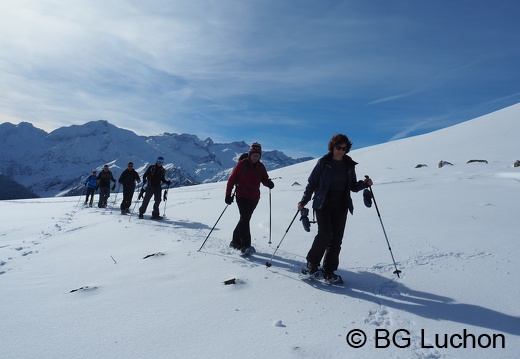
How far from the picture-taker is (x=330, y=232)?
15.6 ft

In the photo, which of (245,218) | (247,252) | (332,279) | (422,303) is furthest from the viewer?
(245,218)

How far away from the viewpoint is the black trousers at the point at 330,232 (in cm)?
475

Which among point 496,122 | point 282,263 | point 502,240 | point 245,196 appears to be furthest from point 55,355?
point 496,122

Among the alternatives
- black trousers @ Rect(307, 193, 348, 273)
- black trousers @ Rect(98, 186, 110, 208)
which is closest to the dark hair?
black trousers @ Rect(307, 193, 348, 273)

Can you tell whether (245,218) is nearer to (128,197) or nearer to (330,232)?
(330,232)

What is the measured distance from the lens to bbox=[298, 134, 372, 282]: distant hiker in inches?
187

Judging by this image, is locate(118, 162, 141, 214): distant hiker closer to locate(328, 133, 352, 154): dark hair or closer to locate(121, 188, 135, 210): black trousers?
locate(121, 188, 135, 210): black trousers

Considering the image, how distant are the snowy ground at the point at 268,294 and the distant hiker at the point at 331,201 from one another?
1.31ft

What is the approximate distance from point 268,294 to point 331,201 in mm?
1637

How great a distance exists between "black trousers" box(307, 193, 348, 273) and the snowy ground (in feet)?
1.23

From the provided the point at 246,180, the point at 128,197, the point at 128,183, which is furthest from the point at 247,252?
the point at 128,183

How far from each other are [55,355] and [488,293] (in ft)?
16.0

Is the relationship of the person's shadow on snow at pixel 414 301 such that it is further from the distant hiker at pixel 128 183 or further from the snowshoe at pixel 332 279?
the distant hiker at pixel 128 183

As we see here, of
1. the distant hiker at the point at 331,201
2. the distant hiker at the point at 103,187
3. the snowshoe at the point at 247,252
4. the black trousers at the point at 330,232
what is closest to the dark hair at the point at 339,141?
the distant hiker at the point at 331,201
